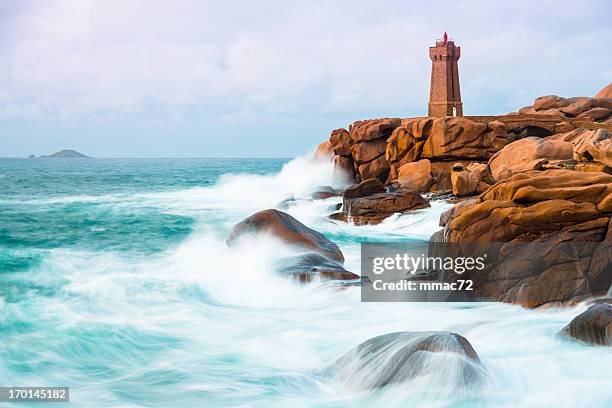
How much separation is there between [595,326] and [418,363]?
101 inches

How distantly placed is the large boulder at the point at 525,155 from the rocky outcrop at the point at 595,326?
12074 millimetres

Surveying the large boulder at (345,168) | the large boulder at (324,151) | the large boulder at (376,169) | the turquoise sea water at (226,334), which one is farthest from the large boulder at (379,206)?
the large boulder at (324,151)

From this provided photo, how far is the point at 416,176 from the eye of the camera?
94.4 ft

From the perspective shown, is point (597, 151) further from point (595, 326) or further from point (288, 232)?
point (595, 326)

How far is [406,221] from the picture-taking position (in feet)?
71.2

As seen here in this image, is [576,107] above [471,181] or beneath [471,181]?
above

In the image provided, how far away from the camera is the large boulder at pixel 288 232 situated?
15094 millimetres

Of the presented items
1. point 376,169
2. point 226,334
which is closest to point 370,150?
point 376,169

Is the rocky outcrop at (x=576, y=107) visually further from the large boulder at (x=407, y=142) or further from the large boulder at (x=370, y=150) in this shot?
the large boulder at (x=370, y=150)

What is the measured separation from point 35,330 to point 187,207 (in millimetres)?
22355

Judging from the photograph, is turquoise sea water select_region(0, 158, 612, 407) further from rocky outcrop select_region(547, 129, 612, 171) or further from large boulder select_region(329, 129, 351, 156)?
large boulder select_region(329, 129, 351, 156)

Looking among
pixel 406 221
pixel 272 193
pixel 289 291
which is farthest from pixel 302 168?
pixel 289 291

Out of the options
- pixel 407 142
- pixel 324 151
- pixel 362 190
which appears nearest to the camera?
pixel 362 190

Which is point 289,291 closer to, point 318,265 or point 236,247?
point 318,265
